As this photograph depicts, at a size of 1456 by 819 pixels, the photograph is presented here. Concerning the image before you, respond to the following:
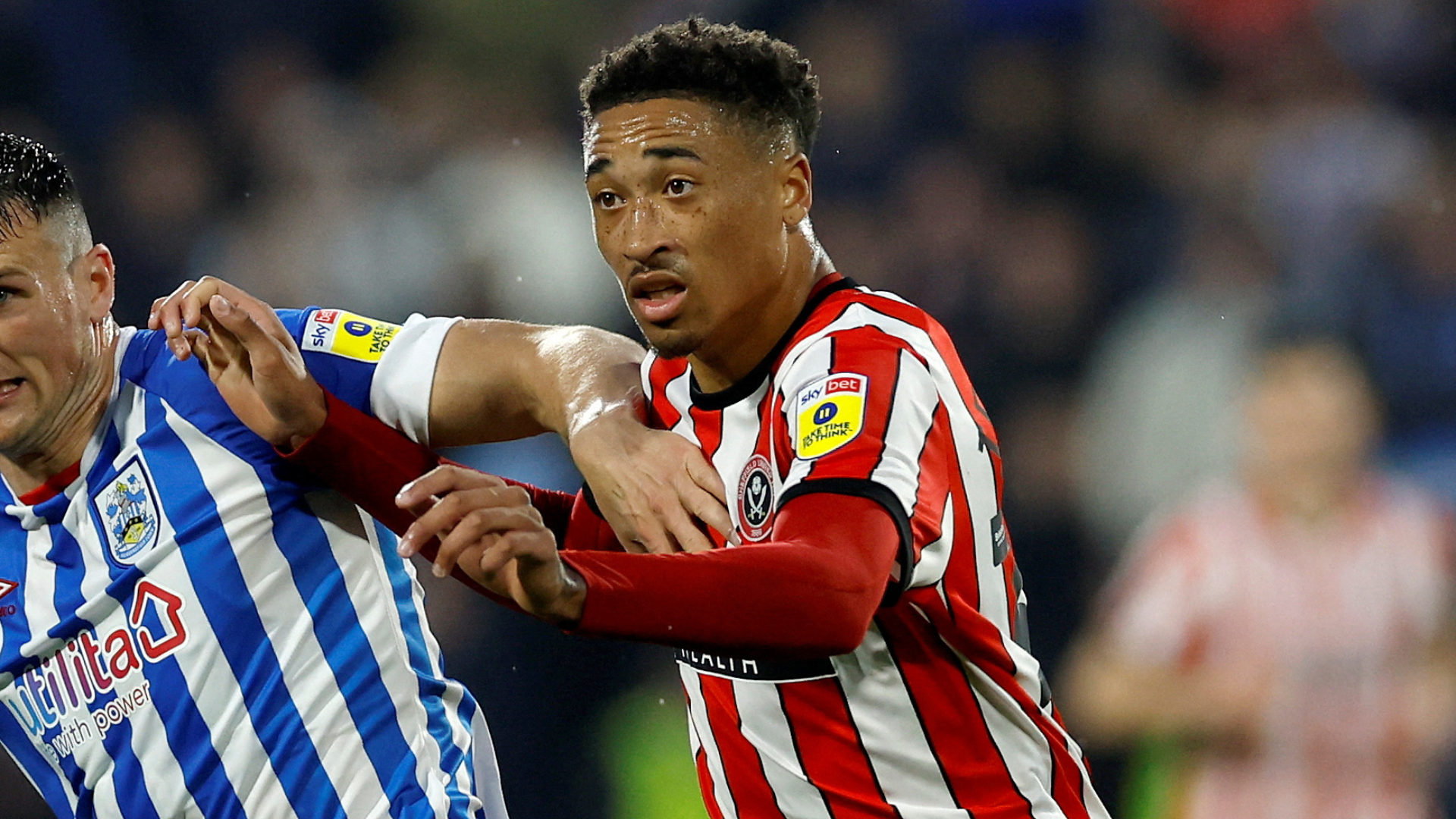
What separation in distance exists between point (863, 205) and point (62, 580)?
3.24 metres

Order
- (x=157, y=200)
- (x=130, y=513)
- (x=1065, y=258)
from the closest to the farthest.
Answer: (x=130, y=513) → (x=1065, y=258) → (x=157, y=200)

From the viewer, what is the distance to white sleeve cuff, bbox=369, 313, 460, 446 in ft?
8.34

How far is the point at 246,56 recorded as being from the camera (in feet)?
18.3

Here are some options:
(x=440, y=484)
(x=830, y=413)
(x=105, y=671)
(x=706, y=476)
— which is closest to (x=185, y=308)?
(x=105, y=671)

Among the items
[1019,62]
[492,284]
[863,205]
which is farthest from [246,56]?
[1019,62]

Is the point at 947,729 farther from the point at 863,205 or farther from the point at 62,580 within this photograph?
the point at 863,205

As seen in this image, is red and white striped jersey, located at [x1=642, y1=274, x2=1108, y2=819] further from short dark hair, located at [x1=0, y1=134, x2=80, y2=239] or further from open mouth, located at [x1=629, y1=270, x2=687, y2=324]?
short dark hair, located at [x1=0, y1=134, x2=80, y2=239]

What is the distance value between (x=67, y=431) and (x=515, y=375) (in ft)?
2.34

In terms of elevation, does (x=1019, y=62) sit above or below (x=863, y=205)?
above

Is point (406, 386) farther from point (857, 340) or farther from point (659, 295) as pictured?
point (857, 340)

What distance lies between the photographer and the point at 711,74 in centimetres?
205

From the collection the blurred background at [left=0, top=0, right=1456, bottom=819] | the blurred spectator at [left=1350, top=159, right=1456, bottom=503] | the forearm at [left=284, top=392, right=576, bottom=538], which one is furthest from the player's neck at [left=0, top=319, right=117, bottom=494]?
the blurred spectator at [left=1350, top=159, right=1456, bottom=503]

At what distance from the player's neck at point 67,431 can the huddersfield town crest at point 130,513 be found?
9 cm

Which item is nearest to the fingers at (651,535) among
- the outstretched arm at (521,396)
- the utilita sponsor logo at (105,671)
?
the outstretched arm at (521,396)
